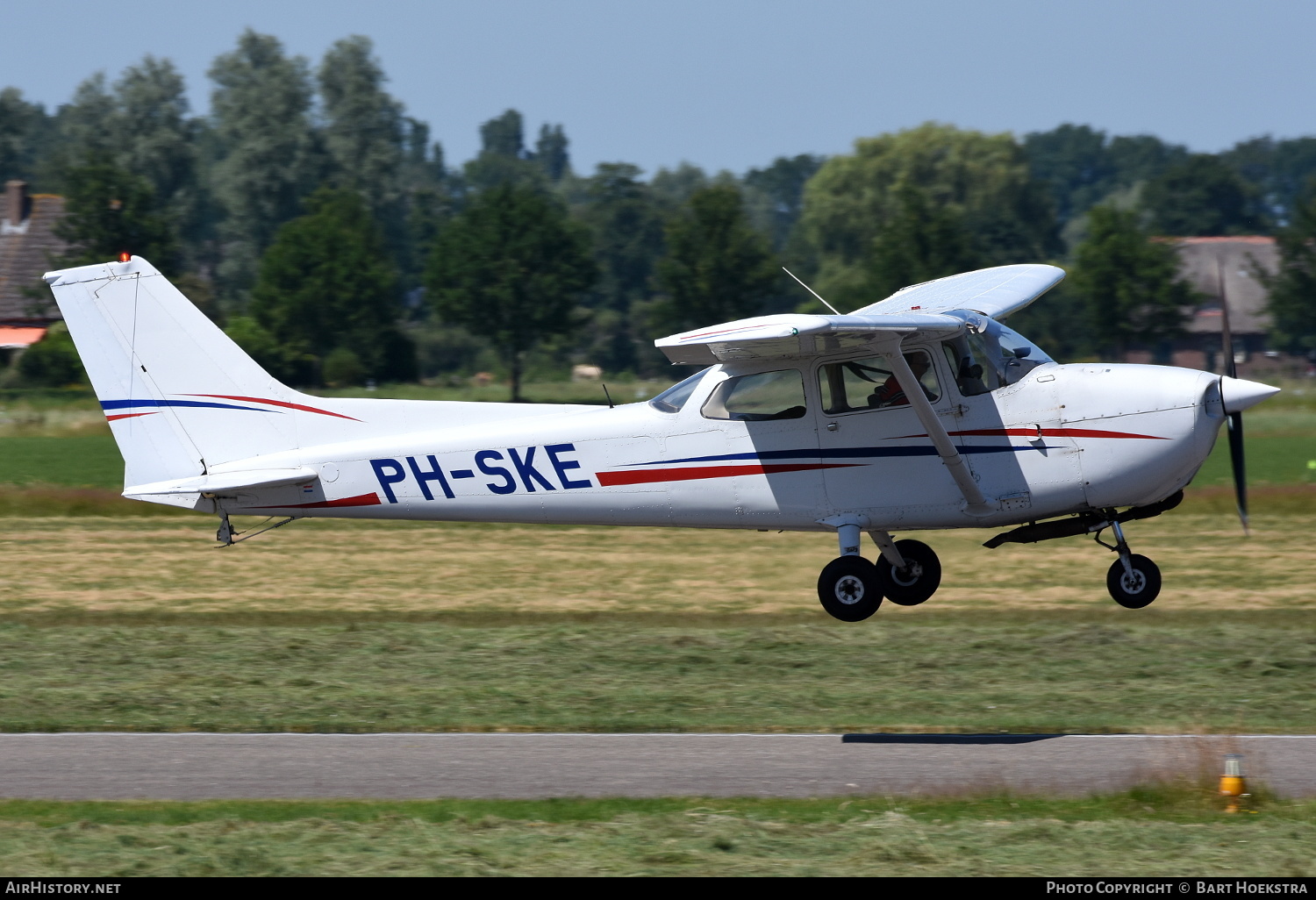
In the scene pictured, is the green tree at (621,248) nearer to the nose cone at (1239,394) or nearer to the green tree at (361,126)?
the green tree at (361,126)

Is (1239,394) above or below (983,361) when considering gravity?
below

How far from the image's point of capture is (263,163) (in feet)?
331

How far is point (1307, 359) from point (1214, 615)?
58.5 meters

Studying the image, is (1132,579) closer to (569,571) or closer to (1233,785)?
(1233,785)

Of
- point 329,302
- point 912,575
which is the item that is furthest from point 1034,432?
point 329,302

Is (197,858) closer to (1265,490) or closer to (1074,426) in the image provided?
(1074,426)

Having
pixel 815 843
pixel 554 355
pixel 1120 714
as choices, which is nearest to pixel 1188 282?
pixel 554 355

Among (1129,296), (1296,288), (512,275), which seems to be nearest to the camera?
(1129,296)

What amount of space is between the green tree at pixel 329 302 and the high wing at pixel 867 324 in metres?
55.6

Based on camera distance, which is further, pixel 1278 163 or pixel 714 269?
pixel 1278 163

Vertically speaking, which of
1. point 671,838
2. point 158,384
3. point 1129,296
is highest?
point 1129,296

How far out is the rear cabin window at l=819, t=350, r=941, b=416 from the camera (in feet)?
40.6

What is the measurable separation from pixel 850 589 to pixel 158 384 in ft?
21.2

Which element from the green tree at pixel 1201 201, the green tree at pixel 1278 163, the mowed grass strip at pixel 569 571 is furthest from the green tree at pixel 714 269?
the green tree at pixel 1278 163
